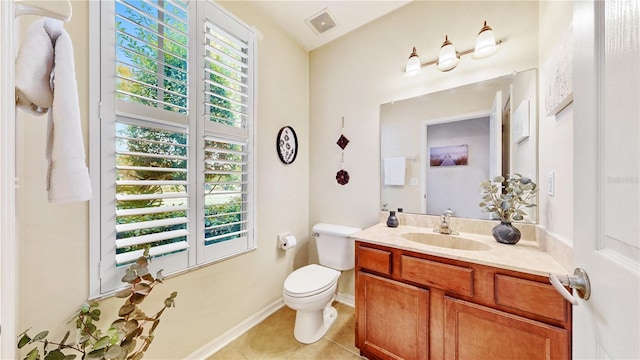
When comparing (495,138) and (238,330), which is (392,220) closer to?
(495,138)

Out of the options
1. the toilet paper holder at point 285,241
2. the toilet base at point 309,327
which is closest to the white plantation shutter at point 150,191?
the toilet paper holder at point 285,241

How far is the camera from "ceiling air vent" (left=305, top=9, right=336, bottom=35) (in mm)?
1959

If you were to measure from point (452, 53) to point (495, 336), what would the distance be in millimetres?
1761

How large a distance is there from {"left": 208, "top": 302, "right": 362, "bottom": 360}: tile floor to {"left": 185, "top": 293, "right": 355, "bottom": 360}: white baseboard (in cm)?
3

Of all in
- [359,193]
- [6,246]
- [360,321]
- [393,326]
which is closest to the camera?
[6,246]

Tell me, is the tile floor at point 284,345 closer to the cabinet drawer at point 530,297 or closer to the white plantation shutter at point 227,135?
the white plantation shutter at point 227,135

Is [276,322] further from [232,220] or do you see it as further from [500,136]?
[500,136]

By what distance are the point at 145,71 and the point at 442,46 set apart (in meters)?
1.97

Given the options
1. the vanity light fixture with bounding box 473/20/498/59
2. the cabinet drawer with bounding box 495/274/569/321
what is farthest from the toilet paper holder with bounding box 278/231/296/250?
the vanity light fixture with bounding box 473/20/498/59

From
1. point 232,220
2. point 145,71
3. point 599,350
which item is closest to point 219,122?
point 145,71

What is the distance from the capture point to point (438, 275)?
48.1 inches

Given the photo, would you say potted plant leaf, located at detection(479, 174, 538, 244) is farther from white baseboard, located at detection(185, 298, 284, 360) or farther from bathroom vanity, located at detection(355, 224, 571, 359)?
white baseboard, located at detection(185, 298, 284, 360)

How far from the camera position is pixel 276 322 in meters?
1.92

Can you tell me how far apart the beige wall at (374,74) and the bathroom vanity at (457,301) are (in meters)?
0.68
